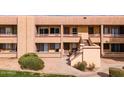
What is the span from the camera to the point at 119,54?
541 inches

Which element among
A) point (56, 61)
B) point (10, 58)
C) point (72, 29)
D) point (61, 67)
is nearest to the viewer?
point (61, 67)

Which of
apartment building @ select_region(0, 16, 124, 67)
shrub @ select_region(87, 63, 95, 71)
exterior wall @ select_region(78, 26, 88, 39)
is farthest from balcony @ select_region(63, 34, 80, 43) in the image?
shrub @ select_region(87, 63, 95, 71)

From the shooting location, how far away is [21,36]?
46.6 ft

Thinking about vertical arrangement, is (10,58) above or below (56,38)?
below

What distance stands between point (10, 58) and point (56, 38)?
221cm

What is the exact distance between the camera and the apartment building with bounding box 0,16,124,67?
13984 mm

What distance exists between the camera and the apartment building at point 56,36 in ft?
45.9

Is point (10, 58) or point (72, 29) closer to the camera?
point (10, 58)

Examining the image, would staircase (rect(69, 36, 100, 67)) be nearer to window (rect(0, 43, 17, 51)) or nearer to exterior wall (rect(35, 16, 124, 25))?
exterior wall (rect(35, 16, 124, 25))
